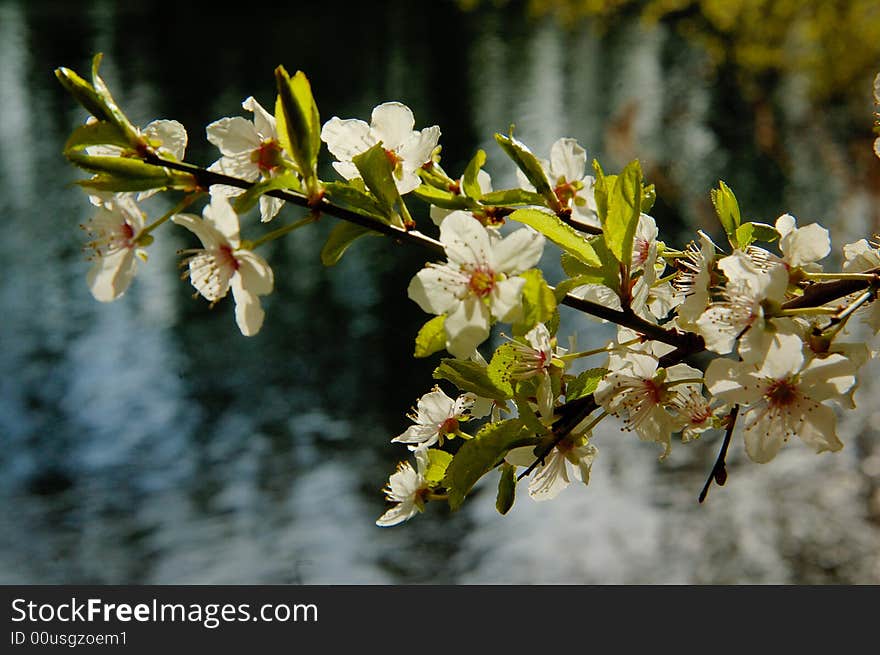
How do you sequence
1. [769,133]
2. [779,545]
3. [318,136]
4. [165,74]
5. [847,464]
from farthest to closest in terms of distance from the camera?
[165,74], [769,133], [847,464], [779,545], [318,136]

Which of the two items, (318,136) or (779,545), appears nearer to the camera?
(318,136)

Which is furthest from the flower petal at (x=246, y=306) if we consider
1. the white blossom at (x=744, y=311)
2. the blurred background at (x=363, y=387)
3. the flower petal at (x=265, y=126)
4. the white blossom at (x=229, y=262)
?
the blurred background at (x=363, y=387)

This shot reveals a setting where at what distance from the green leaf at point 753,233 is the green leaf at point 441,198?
19cm

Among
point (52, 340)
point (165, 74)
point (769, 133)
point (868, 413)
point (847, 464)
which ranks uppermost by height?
point (165, 74)

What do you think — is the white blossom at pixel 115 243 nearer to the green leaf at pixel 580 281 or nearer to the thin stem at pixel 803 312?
the green leaf at pixel 580 281

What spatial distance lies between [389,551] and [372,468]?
2.35 feet

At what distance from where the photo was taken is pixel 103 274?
50 cm

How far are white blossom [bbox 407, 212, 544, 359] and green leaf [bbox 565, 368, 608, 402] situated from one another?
0.11m

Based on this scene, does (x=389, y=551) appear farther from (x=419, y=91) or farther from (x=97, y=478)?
(x=419, y=91)

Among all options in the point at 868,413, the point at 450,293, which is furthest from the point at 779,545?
the point at 450,293

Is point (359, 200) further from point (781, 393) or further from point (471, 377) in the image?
point (781, 393)

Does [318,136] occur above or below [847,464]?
below

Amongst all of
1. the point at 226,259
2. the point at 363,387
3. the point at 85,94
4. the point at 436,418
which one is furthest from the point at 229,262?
the point at 363,387

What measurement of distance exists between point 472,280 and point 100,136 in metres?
0.21
